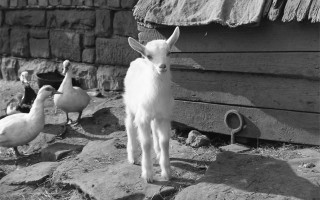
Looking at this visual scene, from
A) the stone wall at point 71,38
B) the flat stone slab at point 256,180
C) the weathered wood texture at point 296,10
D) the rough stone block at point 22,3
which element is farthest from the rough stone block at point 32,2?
the weathered wood texture at point 296,10

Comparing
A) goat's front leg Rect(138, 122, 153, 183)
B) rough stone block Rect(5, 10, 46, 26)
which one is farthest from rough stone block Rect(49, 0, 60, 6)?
goat's front leg Rect(138, 122, 153, 183)

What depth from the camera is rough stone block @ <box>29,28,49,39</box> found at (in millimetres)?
9812

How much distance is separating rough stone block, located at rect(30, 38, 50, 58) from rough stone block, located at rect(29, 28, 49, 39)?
82mm

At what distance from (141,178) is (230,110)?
5.30 ft

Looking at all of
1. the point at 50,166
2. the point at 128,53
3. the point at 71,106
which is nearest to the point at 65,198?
the point at 50,166

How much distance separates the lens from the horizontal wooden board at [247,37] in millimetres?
5270

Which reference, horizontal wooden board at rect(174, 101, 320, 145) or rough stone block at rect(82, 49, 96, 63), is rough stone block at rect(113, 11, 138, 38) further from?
horizontal wooden board at rect(174, 101, 320, 145)

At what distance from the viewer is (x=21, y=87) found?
1012 cm

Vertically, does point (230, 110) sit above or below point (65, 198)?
above

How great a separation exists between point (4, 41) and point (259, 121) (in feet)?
21.9

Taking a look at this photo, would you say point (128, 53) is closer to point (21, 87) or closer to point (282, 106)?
point (21, 87)

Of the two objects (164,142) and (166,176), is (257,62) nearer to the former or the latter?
(164,142)

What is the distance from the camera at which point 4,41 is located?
10477 millimetres

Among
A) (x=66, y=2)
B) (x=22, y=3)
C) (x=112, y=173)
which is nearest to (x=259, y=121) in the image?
(x=112, y=173)
